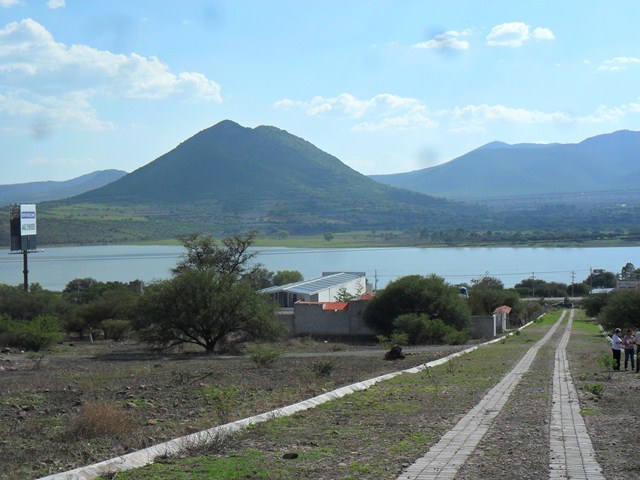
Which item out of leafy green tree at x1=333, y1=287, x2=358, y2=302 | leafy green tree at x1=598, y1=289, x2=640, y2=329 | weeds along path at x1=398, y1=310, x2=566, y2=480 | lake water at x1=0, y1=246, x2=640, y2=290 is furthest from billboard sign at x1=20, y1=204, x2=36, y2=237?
weeds along path at x1=398, y1=310, x2=566, y2=480

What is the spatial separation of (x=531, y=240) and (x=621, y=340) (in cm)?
15873

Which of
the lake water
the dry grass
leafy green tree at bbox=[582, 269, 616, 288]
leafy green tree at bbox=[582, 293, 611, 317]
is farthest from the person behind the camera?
leafy green tree at bbox=[582, 269, 616, 288]

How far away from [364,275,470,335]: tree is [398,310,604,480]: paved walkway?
31.7m

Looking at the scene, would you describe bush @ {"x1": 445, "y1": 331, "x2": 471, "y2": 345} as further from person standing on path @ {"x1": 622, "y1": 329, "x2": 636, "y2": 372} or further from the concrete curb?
the concrete curb

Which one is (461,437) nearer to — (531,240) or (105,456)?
(105,456)

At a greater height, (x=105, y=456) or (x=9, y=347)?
(x=105, y=456)

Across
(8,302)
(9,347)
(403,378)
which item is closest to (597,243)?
(8,302)

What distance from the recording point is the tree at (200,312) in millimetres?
34750

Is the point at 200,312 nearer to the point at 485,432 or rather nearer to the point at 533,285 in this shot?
the point at 485,432

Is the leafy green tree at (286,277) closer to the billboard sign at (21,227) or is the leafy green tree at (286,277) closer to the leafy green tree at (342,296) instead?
the leafy green tree at (342,296)

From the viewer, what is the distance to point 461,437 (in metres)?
8.62

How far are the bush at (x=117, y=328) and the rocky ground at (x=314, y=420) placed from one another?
26.1 m

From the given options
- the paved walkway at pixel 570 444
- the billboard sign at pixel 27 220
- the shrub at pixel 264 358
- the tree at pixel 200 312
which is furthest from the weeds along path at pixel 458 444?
the billboard sign at pixel 27 220

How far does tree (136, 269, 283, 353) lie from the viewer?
114 feet
